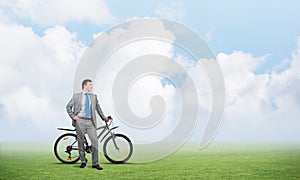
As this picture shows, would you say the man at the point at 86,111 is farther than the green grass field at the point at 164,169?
Yes

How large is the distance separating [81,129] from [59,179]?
1.33 metres

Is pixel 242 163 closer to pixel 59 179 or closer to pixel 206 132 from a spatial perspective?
pixel 206 132

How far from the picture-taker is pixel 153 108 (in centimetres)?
881

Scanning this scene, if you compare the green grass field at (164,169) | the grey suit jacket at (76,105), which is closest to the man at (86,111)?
the grey suit jacket at (76,105)

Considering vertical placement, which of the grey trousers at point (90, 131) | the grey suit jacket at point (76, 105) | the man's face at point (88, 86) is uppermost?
the man's face at point (88, 86)

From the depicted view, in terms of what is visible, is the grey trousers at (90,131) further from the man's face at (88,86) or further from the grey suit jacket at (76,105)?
the man's face at (88,86)

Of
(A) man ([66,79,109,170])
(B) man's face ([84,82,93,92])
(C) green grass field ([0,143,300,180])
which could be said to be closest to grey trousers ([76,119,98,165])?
(A) man ([66,79,109,170])

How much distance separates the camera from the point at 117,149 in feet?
27.6

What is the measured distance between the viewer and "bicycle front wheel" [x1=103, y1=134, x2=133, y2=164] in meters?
8.38

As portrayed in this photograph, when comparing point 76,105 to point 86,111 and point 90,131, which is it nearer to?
point 86,111

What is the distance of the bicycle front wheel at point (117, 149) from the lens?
8.38 meters

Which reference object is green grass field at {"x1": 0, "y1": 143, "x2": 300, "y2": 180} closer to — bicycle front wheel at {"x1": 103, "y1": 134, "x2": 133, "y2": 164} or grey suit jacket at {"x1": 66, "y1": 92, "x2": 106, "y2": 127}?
bicycle front wheel at {"x1": 103, "y1": 134, "x2": 133, "y2": 164}

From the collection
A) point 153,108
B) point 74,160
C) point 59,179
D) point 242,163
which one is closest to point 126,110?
point 153,108

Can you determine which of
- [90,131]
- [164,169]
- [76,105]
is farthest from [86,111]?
[164,169]
